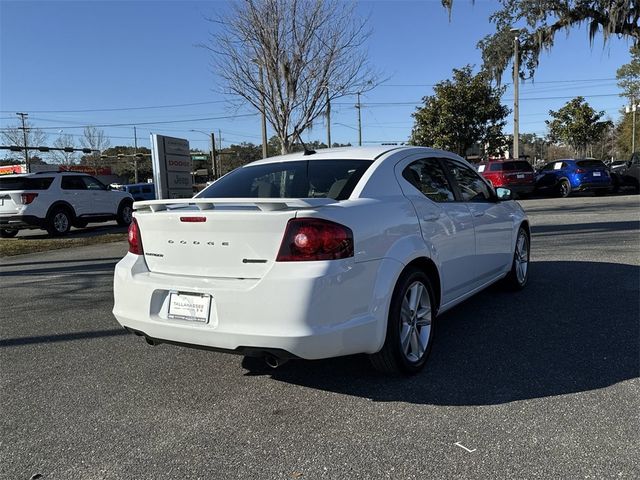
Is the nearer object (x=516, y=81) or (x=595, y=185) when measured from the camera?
(x=595, y=185)

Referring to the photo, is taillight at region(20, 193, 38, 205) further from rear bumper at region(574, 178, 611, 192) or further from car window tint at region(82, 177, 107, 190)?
rear bumper at region(574, 178, 611, 192)

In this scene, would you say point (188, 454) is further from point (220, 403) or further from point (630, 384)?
point (630, 384)

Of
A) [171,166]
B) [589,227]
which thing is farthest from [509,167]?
[171,166]

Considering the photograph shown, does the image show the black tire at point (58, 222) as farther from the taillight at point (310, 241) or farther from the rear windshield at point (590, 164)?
the rear windshield at point (590, 164)

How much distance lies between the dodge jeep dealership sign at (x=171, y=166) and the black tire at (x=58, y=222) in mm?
Answer: 4686

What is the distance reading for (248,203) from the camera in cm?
320

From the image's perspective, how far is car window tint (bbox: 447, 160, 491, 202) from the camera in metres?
4.81

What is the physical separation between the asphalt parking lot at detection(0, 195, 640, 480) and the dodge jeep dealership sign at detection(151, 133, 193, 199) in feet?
22.8

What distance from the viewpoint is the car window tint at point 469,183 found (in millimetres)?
4812

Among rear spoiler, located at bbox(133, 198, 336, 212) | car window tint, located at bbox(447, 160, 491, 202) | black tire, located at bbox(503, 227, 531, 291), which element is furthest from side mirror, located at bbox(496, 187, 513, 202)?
rear spoiler, located at bbox(133, 198, 336, 212)

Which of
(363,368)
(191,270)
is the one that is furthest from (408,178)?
(191,270)

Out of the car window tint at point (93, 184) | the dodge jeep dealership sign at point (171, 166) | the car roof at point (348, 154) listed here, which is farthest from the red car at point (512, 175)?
the car roof at point (348, 154)

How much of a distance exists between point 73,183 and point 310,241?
15213mm

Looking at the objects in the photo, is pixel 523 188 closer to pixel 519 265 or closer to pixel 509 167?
pixel 509 167
